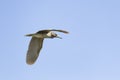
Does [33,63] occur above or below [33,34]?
below

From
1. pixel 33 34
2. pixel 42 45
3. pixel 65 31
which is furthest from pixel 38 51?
pixel 65 31

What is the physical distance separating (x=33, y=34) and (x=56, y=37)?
1022 millimetres

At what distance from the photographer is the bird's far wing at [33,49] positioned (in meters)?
16.5

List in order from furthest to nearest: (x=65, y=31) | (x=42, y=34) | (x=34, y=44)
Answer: (x=34, y=44) → (x=42, y=34) → (x=65, y=31)

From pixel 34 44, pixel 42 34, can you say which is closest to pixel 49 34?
pixel 42 34

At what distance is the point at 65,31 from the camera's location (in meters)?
14.6

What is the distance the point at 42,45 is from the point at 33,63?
103 cm

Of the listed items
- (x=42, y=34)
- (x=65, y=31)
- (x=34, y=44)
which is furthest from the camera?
(x=34, y=44)

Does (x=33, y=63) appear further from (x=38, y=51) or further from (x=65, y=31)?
(x=65, y=31)

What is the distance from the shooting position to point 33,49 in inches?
657

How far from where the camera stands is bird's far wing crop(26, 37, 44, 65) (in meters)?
16.5

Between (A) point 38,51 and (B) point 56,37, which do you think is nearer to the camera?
(B) point 56,37

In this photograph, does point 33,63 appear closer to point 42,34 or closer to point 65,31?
point 42,34

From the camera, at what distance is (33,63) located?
16438mm
